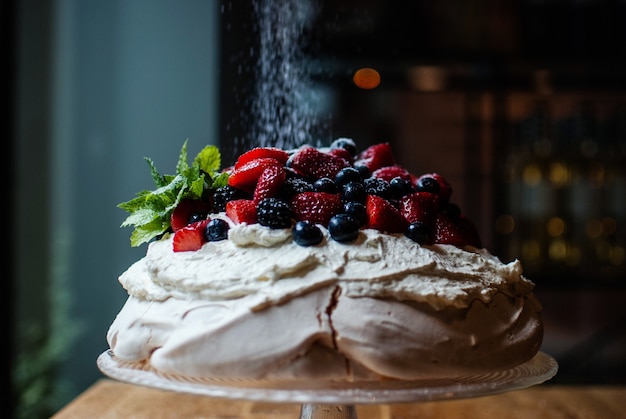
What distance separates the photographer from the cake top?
125 centimetres

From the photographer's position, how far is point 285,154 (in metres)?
1.48

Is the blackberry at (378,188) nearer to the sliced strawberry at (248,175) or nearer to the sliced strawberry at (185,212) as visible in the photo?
the sliced strawberry at (248,175)

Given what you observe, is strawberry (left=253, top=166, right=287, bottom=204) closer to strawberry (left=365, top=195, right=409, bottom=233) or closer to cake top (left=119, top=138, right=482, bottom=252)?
cake top (left=119, top=138, right=482, bottom=252)

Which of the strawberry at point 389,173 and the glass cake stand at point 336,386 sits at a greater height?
the strawberry at point 389,173

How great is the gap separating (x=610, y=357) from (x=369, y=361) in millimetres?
2484

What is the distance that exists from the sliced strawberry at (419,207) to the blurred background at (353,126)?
1.53 m

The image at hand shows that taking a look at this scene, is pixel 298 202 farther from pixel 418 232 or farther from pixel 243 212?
pixel 418 232

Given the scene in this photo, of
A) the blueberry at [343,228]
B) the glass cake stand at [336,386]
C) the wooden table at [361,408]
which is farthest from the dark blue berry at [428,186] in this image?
the wooden table at [361,408]

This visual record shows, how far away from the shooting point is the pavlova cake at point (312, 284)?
42.7 inches

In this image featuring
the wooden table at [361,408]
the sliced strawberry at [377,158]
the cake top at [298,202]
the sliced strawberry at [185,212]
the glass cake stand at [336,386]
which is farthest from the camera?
the wooden table at [361,408]

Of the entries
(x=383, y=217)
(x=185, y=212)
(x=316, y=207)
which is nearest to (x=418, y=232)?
(x=383, y=217)

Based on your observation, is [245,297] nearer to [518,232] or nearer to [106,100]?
[518,232]

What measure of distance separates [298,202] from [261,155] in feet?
0.69

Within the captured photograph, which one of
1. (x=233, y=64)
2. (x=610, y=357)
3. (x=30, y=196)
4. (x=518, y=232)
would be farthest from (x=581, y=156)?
(x=30, y=196)
